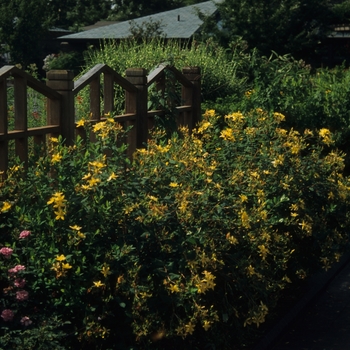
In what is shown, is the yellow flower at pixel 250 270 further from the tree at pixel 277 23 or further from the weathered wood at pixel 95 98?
the tree at pixel 277 23

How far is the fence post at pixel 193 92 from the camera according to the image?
890 cm

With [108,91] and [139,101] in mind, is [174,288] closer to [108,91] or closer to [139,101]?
[108,91]

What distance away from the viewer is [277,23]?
36469mm

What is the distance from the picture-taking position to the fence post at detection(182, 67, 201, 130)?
890 cm

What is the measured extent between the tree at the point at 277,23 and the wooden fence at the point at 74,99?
27.2 metres

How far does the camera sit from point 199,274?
4.48 m

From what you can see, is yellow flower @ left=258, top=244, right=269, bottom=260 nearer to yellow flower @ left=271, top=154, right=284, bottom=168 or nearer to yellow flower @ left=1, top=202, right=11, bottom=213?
yellow flower @ left=271, top=154, right=284, bottom=168

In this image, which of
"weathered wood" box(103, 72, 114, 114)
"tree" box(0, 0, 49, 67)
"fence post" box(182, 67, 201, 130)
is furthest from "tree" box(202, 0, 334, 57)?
"weathered wood" box(103, 72, 114, 114)

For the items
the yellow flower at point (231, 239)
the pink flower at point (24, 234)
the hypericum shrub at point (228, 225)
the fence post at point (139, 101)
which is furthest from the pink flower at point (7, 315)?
the fence post at point (139, 101)

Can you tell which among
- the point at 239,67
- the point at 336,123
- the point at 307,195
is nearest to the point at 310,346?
the point at 307,195

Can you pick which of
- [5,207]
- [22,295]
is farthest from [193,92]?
[22,295]

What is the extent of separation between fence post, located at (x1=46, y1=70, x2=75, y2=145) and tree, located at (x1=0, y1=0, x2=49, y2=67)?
4500 centimetres

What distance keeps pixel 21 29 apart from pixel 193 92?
4386 centimetres

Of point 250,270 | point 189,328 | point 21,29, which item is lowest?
point 21,29
